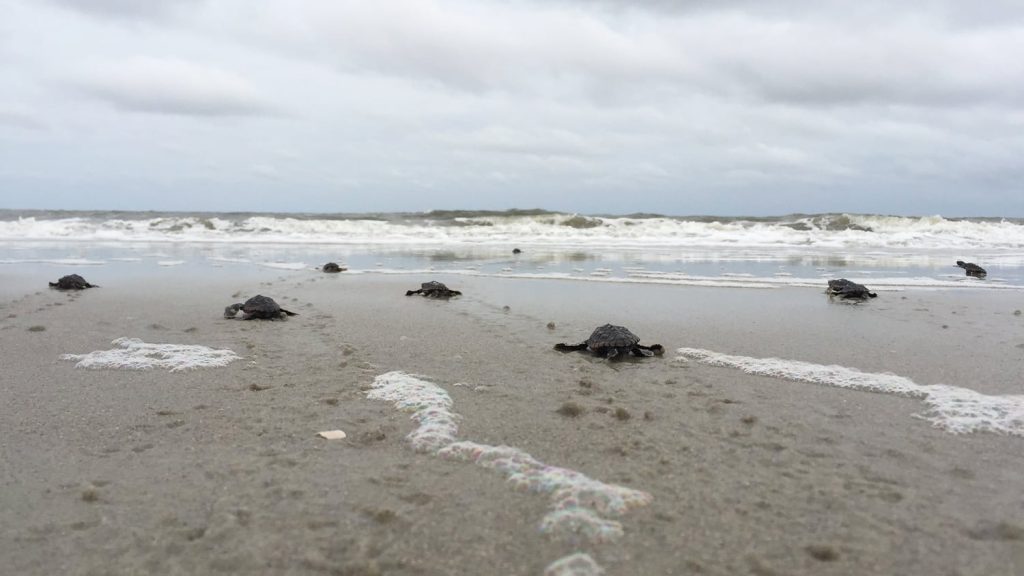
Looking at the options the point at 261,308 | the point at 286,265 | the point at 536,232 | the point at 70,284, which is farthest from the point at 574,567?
the point at 536,232

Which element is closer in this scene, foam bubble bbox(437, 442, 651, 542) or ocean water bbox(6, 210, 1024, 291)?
foam bubble bbox(437, 442, 651, 542)

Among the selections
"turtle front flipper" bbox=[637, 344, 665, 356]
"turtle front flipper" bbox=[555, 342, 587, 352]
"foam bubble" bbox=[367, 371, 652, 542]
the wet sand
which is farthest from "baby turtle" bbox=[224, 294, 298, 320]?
"turtle front flipper" bbox=[637, 344, 665, 356]

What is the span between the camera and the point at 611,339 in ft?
18.9

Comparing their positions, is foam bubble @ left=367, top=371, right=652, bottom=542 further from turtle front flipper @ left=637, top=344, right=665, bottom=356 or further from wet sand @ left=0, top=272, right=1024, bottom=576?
turtle front flipper @ left=637, top=344, right=665, bottom=356

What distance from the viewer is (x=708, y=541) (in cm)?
242

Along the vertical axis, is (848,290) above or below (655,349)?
above

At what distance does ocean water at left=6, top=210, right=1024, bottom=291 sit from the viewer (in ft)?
47.1

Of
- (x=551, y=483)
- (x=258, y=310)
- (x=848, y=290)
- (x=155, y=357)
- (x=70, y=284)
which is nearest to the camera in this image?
(x=551, y=483)

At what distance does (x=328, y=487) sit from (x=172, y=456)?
38.8 inches

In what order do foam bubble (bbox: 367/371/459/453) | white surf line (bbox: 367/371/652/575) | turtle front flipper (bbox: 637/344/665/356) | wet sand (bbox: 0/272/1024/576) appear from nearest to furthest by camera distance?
wet sand (bbox: 0/272/1024/576)
white surf line (bbox: 367/371/652/575)
foam bubble (bbox: 367/371/459/453)
turtle front flipper (bbox: 637/344/665/356)

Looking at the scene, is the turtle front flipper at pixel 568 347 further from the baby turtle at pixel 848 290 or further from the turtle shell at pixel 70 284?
the turtle shell at pixel 70 284

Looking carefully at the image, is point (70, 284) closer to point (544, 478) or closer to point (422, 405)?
point (422, 405)

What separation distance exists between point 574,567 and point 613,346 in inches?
142

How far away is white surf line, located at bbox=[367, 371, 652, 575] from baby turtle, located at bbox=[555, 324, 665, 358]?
6.48 ft
